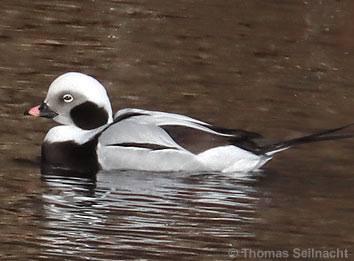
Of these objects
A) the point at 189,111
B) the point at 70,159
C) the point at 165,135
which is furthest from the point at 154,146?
the point at 189,111

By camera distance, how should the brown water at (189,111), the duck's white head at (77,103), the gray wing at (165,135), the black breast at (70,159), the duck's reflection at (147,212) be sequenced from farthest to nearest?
the duck's white head at (77,103) < the black breast at (70,159) < the gray wing at (165,135) < the brown water at (189,111) < the duck's reflection at (147,212)

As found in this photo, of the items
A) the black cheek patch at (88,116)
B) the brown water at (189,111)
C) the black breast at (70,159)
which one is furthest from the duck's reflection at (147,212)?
the black cheek patch at (88,116)

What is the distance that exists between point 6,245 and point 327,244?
1701mm

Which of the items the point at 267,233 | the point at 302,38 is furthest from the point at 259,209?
the point at 302,38

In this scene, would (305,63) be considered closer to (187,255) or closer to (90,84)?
(90,84)

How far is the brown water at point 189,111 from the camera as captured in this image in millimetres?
7641

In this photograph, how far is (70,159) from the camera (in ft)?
29.9

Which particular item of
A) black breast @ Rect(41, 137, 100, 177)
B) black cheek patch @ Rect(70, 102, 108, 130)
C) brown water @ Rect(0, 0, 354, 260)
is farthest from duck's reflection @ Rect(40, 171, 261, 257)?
black cheek patch @ Rect(70, 102, 108, 130)

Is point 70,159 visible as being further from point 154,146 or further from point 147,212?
point 147,212

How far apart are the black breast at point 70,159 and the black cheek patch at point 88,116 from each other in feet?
0.64

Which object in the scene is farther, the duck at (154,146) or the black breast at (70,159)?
the black breast at (70,159)

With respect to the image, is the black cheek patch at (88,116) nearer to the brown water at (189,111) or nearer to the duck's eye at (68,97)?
the duck's eye at (68,97)

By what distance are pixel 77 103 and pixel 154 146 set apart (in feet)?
2.15

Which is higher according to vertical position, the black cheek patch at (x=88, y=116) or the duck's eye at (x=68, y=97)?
the duck's eye at (x=68, y=97)
